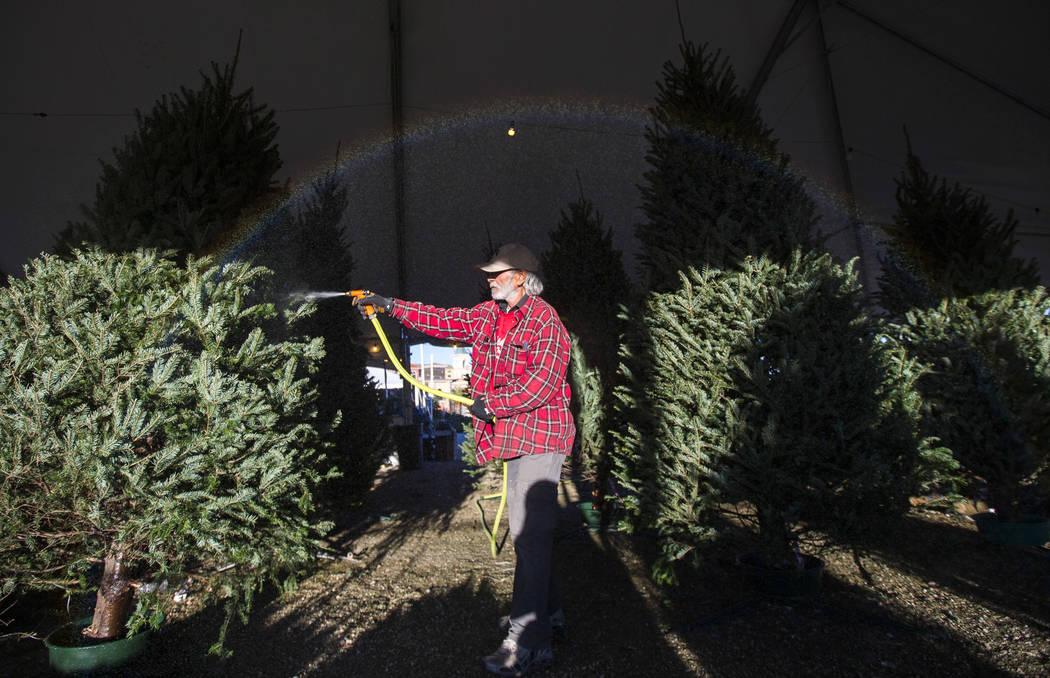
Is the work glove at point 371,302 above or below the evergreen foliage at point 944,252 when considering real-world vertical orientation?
below

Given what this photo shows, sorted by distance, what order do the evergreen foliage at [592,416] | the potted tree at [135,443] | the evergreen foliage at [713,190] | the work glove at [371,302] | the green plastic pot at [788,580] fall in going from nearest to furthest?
the potted tree at [135,443] < the green plastic pot at [788,580] < the work glove at [371,302] < the evergreen foliage at [713,190] < the evergreen foliage at [592,416]

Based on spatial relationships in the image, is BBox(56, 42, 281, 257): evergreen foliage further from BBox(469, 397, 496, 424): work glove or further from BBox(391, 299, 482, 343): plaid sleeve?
BBox(469, 397, 496, 424): work glove

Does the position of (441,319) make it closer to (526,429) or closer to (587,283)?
(526,429)

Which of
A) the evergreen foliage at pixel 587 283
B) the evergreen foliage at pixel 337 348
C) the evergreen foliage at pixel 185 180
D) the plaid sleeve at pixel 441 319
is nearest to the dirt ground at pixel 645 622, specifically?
the evergreen foliage at pixel 337 348

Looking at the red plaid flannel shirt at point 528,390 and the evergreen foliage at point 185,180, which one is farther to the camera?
the evergreen foliage at point 185,180

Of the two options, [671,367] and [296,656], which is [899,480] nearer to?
[671,367]

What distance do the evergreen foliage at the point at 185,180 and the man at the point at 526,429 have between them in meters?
1.76

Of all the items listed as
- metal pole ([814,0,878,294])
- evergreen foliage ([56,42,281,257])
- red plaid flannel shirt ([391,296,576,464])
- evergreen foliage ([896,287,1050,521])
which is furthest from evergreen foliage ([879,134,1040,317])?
evergreen foliage ([56,42,281,257])

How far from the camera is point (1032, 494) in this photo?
4.42 metres

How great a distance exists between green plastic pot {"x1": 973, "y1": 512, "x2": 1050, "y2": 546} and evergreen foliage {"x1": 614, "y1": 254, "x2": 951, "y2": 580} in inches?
82.8

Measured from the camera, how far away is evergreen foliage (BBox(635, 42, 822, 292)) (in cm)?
334

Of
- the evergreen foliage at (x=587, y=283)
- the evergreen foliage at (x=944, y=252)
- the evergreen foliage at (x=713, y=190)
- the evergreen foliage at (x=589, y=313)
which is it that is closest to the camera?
the evergreen foliage at (x=713, y=190)

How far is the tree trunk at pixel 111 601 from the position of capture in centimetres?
225

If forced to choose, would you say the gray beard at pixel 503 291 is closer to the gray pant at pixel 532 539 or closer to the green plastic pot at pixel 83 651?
the gray pant at pixel 532 539
